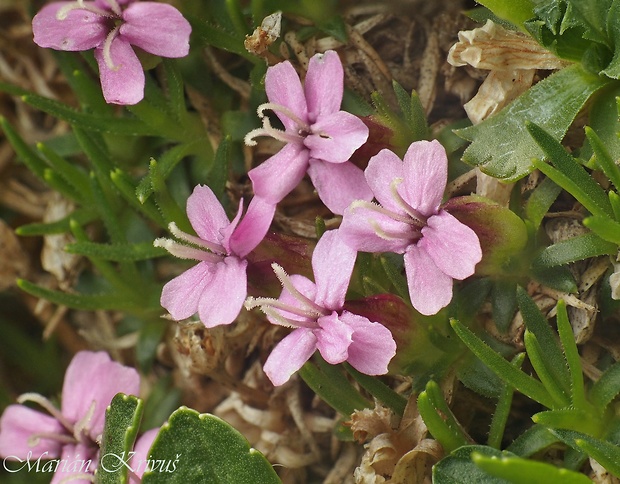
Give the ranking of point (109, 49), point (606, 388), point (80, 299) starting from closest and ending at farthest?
point (606, 388) < point (109, 49) < point (80, 299)

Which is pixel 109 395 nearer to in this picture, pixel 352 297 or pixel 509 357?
pixel 352 297

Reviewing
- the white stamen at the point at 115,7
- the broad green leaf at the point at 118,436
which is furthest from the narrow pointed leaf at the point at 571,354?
the white stamen at the point at 115,7

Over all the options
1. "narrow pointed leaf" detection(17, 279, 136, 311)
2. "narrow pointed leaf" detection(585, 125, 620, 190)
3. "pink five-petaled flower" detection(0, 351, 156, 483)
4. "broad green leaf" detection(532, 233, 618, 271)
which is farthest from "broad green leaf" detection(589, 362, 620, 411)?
"narrow pointed leaf" detection(17, 279, 136, 311)

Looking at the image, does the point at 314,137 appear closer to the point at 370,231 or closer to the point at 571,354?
the point at 370,231

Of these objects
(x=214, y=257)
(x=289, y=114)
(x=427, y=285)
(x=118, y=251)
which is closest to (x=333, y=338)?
(x=427, y=285)

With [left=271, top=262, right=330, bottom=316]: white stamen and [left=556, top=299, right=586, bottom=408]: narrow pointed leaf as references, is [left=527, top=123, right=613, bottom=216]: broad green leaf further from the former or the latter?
[left=271, top=262, right=330, bottom=316]: white stamen

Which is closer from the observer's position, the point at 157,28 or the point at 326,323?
the point at 326,323

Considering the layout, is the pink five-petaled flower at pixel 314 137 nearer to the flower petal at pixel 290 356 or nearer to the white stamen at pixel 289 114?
the white stamen at pixel 289 114
